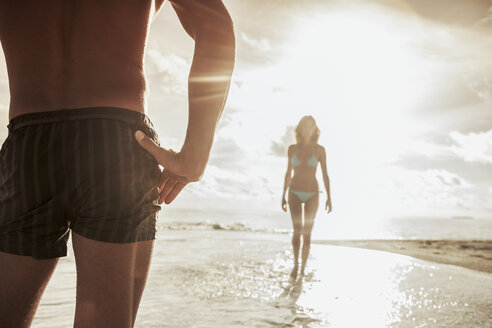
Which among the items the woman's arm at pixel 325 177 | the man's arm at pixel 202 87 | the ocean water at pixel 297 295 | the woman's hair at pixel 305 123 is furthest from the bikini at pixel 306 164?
the man's arm at pixel 202 87

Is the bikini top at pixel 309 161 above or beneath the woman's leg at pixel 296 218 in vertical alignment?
above

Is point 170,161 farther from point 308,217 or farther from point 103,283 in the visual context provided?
point 308,217

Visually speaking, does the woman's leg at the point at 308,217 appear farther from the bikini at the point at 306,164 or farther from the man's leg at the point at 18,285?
the man's leg at the point at 18,285

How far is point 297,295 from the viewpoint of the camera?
487cm

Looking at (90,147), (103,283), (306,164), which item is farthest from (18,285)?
(306,164)

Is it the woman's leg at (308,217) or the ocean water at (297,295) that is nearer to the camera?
the ocean water at (297,295)

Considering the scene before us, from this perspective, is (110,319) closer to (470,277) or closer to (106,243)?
(106,243)

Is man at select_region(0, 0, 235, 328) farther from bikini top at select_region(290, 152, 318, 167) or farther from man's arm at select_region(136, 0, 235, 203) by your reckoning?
bikini top at select_region(290, 152, 318, 167)

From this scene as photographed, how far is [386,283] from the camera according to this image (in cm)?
586

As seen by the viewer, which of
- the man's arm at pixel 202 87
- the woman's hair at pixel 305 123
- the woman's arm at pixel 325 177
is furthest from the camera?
the woman's arm at pixel 325 177

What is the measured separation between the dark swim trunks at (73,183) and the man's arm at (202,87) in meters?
0.11

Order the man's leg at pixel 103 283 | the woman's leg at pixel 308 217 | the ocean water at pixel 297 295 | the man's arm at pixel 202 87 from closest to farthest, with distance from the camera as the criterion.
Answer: the man's leg at pixel 103 283 < the man's arm at pixel 202 87 < the ocean water at pixel 297 295 < the woman's leg at pixel 308 217

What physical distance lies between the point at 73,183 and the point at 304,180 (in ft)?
16.9

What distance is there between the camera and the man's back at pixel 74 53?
1.33m
